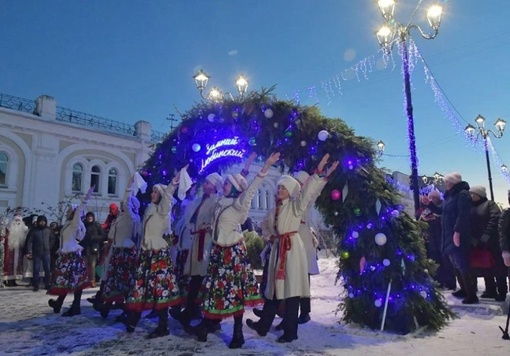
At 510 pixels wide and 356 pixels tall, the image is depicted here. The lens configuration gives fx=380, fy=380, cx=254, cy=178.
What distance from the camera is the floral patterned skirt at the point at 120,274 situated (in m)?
5.50

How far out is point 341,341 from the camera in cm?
430

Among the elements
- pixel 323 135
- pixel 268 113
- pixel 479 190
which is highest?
pixel 268 113

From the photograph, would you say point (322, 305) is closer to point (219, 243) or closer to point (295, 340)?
point (295, 340)

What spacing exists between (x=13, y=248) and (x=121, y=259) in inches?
290

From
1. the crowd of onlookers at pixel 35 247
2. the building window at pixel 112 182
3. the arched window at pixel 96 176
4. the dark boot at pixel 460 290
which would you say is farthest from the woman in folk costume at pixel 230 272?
the building window at pixel 112 182

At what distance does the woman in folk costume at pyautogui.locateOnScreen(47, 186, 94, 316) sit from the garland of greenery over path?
2.99 m

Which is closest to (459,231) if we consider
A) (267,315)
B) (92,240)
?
(267,315)

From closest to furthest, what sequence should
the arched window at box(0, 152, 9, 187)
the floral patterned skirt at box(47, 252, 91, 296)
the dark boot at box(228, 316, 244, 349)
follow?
the dark boot at box(228, 316, 244, 349), the floral patterned skirt at box(47, 252, 91, 296), the arched window at box(0, 152, 9, 187)

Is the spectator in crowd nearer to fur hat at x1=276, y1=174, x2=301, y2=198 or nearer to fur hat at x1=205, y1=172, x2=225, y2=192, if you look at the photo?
fur hat at x1=276, y1=174, x2=301, y2=198

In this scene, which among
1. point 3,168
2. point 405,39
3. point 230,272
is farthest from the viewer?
point 3,168

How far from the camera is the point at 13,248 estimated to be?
1094 centimetres

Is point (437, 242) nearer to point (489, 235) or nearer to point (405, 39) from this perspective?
point (489, 235)

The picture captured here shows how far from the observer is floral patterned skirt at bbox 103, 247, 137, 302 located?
550cm

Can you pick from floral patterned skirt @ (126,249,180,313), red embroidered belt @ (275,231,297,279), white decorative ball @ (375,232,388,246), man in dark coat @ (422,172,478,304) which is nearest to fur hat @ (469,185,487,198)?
man in dark coat @ (422,172,478,304)
